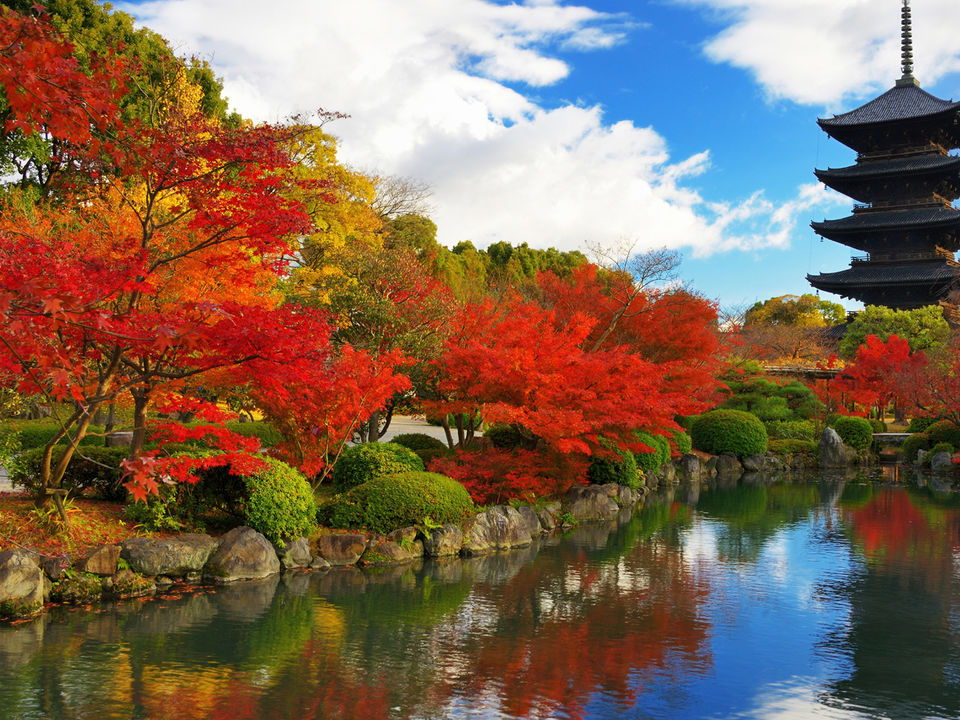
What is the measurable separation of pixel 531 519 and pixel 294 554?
4.26m

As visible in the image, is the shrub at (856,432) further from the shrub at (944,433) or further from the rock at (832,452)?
the shrub at (944,433)

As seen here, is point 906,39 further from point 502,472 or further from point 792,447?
point 502,472

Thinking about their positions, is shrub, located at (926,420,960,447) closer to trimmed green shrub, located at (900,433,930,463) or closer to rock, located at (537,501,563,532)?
trimmed green shrub, located at (900,433,930,463)

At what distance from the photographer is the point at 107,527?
9344mm

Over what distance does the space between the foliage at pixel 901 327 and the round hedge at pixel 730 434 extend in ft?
25.2

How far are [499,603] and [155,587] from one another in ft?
12.0

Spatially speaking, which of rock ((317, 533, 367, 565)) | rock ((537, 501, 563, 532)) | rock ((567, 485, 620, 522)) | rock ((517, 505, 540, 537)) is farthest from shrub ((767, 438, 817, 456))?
rock ((317, 533, 367, 565))

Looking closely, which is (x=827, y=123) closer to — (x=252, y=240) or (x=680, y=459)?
(x=680, y=459)

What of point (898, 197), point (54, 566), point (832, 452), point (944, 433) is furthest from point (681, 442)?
point (898, 197)

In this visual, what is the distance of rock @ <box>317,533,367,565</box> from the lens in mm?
10133

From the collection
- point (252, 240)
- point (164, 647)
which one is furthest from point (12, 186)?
point (164, 647)

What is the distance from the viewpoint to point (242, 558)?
30.3ft

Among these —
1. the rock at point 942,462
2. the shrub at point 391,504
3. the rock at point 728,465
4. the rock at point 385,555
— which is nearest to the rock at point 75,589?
the rock at point 385,555

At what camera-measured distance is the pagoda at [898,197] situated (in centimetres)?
3588
